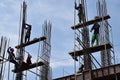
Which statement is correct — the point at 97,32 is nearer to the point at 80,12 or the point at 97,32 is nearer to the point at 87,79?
the point at 80,12

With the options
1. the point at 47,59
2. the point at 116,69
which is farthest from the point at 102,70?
the point at 47,59

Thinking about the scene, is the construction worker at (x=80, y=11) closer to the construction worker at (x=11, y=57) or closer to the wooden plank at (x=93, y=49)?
the wooden plank at (x=93, y=49)

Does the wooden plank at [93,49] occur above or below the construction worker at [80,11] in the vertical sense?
below

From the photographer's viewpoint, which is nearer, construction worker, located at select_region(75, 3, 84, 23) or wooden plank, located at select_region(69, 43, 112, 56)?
wooden plank, located at select_region(69, 43, 112, 56)

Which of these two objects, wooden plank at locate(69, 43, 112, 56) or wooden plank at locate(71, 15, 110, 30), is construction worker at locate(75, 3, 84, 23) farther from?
wooden plank at locate(69, 43, 112, 56)

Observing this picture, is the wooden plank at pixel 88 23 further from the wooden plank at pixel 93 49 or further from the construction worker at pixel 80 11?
the wooden plank at pixel 93 49

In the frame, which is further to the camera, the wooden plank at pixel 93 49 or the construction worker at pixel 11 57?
the construction worker at pixel 11 57

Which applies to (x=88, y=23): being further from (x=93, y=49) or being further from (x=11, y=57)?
(x=11, y=57)

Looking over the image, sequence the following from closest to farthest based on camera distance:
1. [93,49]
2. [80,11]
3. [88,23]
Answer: [93,49] < [88,23] < [80,11]

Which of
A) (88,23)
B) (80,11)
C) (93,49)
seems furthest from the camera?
(80,11)

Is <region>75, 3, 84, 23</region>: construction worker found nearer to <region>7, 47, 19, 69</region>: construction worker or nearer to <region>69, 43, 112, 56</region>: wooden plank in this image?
<region>69, 43, 112, 56</region>: wooden plank

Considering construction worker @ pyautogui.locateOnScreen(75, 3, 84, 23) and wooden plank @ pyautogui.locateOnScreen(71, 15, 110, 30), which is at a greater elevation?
construction worker @ pyautogui.locateOnScreen(75, 3, 84, 23)

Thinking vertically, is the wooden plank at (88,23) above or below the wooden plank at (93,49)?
above

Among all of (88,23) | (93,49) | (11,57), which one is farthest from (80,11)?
(11,57)
